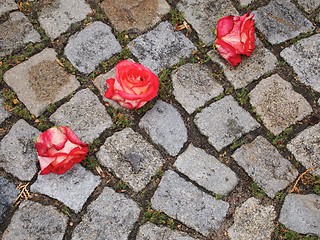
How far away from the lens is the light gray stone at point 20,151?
2787 millimetres

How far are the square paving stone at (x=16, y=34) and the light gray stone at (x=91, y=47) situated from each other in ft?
0.71

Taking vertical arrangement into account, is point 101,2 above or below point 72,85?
above

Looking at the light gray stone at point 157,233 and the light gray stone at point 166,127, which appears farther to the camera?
the light gray stone at point 166,127

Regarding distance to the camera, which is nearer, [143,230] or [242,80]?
[143,230]

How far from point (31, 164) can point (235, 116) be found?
1098 mm

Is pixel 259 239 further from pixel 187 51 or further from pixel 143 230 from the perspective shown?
pixel 187 51

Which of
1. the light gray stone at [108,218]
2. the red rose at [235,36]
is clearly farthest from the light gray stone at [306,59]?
the light gray stone at [108,218]

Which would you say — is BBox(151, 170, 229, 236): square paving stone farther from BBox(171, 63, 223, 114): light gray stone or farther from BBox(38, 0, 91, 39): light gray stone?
BBox(38, 0, 91, 39): light gray stone

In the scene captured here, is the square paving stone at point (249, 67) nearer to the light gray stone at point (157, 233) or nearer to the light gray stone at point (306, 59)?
the light gray stone at point (306, 59)

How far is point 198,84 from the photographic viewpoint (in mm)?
3076

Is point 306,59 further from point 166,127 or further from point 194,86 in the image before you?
point 166,127

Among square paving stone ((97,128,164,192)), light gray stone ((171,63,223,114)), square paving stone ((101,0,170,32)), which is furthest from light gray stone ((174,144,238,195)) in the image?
square paving stone ((101,0,170,32))

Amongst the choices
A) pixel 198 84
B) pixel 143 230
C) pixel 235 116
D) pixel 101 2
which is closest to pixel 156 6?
pixel 101 2

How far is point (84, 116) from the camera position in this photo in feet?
9.65
